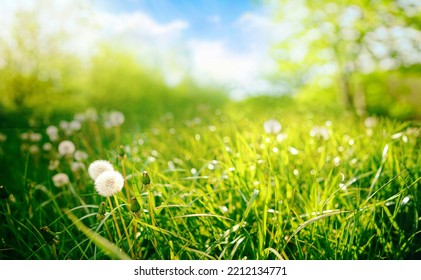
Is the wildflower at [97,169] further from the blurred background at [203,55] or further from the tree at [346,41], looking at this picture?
the tree at [346,41]

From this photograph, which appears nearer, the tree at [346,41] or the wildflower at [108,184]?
the wildflower at [108,184]

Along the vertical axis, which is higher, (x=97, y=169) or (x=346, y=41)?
(x=346, y=41)

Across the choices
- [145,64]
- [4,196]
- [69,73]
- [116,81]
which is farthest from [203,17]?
[69,73]

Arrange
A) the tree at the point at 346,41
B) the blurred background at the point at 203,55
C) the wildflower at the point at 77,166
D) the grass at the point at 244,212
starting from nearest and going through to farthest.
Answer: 1. the grass at the point at 244,212
2. the wildflower at the point at 77,166
3. the blurred background at the point at 203,55
4. the tree at the point at 346,41

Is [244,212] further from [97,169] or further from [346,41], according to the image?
[346,41]

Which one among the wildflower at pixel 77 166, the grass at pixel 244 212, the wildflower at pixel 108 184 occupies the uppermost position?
the wildflower at pixel 77 166

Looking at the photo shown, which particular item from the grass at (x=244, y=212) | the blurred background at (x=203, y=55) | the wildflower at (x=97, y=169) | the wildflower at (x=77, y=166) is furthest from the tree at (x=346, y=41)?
the wildflower at (x=97, y=169)

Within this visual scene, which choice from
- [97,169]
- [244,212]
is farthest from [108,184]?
[244,212]

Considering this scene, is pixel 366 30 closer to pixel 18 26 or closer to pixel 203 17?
pixel 203 17
